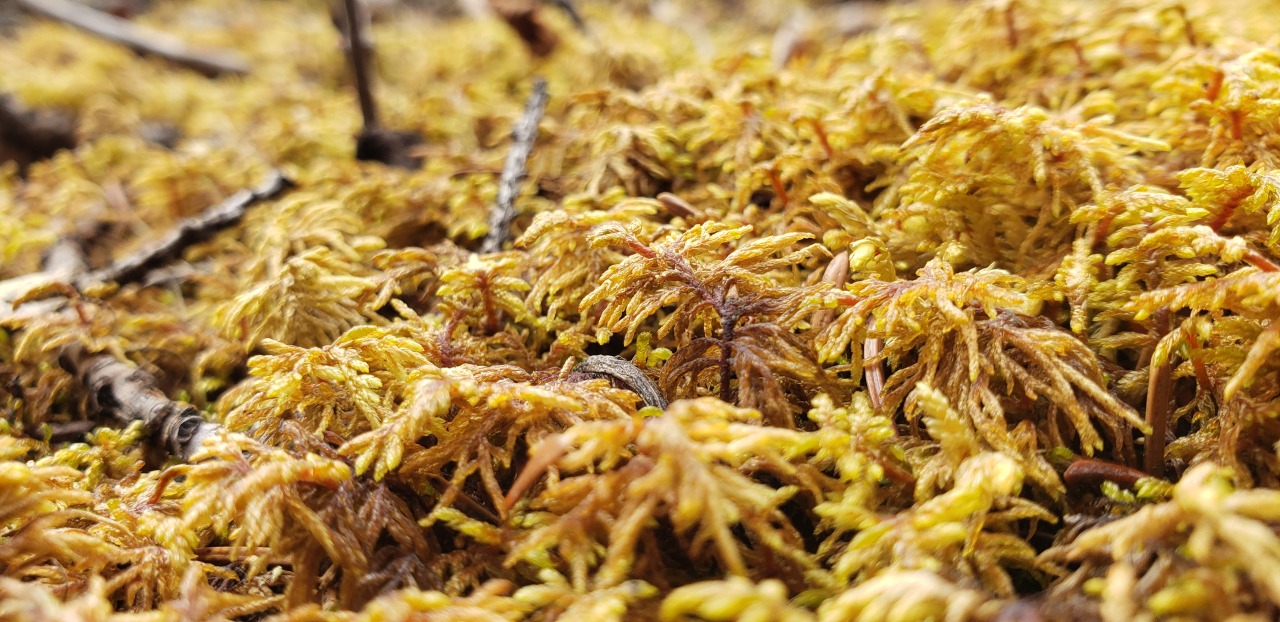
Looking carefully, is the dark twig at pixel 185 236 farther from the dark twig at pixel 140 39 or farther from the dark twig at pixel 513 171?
the dark twig at pixel 140 39

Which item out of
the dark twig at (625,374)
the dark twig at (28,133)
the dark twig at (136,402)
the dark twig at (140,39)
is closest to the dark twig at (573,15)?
the dark twig at (140,39)

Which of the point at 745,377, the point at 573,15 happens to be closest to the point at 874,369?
the point at 745,377

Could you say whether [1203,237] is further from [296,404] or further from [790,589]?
[296,404]

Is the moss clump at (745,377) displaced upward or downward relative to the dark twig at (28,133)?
downward

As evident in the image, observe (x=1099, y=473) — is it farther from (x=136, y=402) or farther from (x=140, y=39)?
(x=140, y=39)

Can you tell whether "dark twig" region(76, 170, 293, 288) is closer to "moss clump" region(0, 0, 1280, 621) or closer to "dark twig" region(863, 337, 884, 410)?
"moss clump" region(0, 0, 1280, 621)

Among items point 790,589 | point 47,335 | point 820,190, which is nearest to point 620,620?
point 790,589
